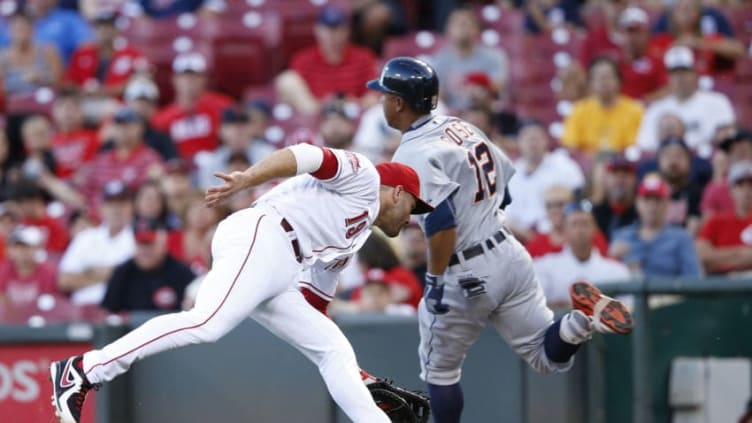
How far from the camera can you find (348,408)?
17.6 feet

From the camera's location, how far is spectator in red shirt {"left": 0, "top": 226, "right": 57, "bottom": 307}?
9.02 meters

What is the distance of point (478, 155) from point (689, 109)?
13.8 ft

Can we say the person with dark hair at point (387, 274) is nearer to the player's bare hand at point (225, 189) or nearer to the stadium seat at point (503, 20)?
the player's bare hand at point (225, 189)

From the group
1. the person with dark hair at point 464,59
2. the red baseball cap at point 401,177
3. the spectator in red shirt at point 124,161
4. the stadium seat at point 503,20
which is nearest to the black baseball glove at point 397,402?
the red baseball cap at point 401,177

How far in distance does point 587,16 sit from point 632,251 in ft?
12.5

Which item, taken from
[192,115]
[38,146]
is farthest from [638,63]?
[38,146]

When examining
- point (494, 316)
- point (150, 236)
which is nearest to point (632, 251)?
point (494, 316)

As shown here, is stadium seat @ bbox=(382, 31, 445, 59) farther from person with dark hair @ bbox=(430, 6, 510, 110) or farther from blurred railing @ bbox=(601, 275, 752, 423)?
blurred railing @ bbox=(601, 275, 752, 423)

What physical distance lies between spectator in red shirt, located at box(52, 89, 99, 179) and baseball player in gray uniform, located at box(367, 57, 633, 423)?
5.15 meters

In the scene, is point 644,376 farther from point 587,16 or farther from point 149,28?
point 149,28

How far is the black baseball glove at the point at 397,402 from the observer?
586cm

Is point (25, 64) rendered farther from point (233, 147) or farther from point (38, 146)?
point (233, 147)

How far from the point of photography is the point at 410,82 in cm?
591

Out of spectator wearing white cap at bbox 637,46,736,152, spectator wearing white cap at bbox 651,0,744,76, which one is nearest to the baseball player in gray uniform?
spectator wearing white cap at bbox 637,46,736,152
